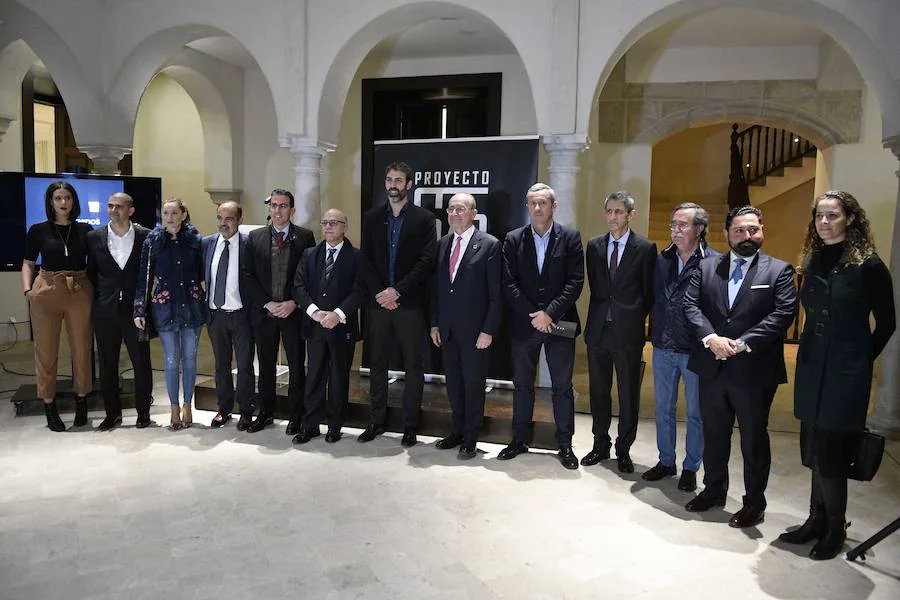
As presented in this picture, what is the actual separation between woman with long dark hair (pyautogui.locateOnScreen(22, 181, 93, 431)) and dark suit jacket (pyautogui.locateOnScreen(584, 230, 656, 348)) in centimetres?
331

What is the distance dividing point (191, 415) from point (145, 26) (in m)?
3.60

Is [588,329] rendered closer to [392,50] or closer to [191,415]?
[191,415]

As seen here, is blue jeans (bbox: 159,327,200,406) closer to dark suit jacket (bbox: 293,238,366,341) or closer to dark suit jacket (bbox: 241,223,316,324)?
dark suit jacket (bbox: 241,223,316,324)

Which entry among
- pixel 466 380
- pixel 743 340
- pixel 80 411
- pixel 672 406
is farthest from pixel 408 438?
pixel 80 411

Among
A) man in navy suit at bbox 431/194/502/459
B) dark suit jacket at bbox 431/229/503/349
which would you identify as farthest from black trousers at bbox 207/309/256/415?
dark suit jacket at bbox 431/229/503/349

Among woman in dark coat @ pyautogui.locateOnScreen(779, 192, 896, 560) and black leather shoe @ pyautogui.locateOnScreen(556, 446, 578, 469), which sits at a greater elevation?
woman in dark coat @ pyautogui.locateOnScreen(779, 192, 896, 560)

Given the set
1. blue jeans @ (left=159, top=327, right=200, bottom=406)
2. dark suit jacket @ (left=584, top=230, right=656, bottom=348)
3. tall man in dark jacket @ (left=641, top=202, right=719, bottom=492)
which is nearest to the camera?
tall man in dark jacket @ (left=641, top=202, right=719, bottom=492)

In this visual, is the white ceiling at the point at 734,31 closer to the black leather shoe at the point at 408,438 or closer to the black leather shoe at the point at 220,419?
the black leather shoe at the point at 408,438

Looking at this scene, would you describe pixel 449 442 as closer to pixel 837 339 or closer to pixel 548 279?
pixel 548 279

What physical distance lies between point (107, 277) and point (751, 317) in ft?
12.7

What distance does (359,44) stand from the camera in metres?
5.90

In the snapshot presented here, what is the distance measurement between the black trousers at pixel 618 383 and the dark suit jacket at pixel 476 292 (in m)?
0.62

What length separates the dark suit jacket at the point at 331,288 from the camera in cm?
450

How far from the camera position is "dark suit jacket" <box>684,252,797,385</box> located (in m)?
3.29
